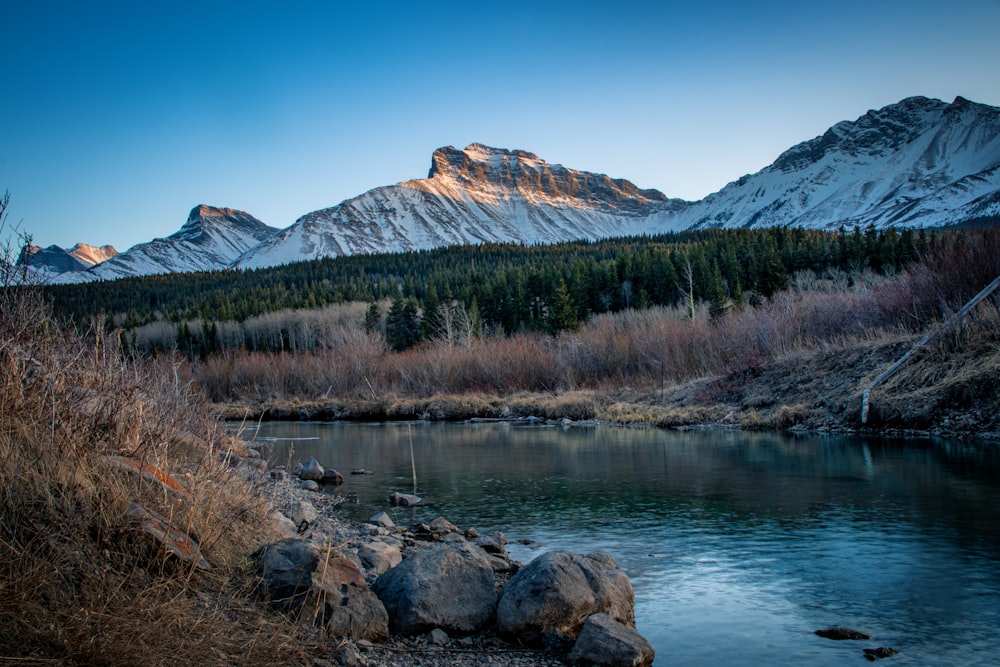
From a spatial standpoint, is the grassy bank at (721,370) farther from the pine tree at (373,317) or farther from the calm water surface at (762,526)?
the pine tree at (373,317)

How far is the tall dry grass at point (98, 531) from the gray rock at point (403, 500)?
8.15m

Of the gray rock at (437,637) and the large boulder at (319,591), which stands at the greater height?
the large boulder at (319,591)

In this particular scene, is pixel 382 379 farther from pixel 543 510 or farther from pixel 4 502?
pixel 4 502

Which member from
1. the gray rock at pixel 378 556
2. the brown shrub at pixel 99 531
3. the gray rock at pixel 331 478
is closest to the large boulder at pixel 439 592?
the gray rock at pixel 378 556

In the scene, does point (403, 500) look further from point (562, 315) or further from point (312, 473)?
point (562, 315)

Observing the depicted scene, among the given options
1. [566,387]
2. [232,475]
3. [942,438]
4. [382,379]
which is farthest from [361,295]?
[232,475]

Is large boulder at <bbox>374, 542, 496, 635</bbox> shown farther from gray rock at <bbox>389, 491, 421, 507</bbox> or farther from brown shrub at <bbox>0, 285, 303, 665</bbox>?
gray rock at <bbox>389, 491, 421, 507</bbox>

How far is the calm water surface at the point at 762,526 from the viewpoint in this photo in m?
8.76

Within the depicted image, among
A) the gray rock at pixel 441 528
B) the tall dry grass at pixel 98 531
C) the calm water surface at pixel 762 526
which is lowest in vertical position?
the calm water surface at pixel 762 526

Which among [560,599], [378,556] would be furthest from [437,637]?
[378,556]

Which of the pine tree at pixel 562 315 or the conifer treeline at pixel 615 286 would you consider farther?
the conifer treeline at pixel 615 286

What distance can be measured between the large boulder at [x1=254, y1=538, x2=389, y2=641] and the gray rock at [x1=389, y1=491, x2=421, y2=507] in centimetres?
942

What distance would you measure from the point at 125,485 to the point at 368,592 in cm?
289

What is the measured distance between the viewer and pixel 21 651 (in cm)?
506
